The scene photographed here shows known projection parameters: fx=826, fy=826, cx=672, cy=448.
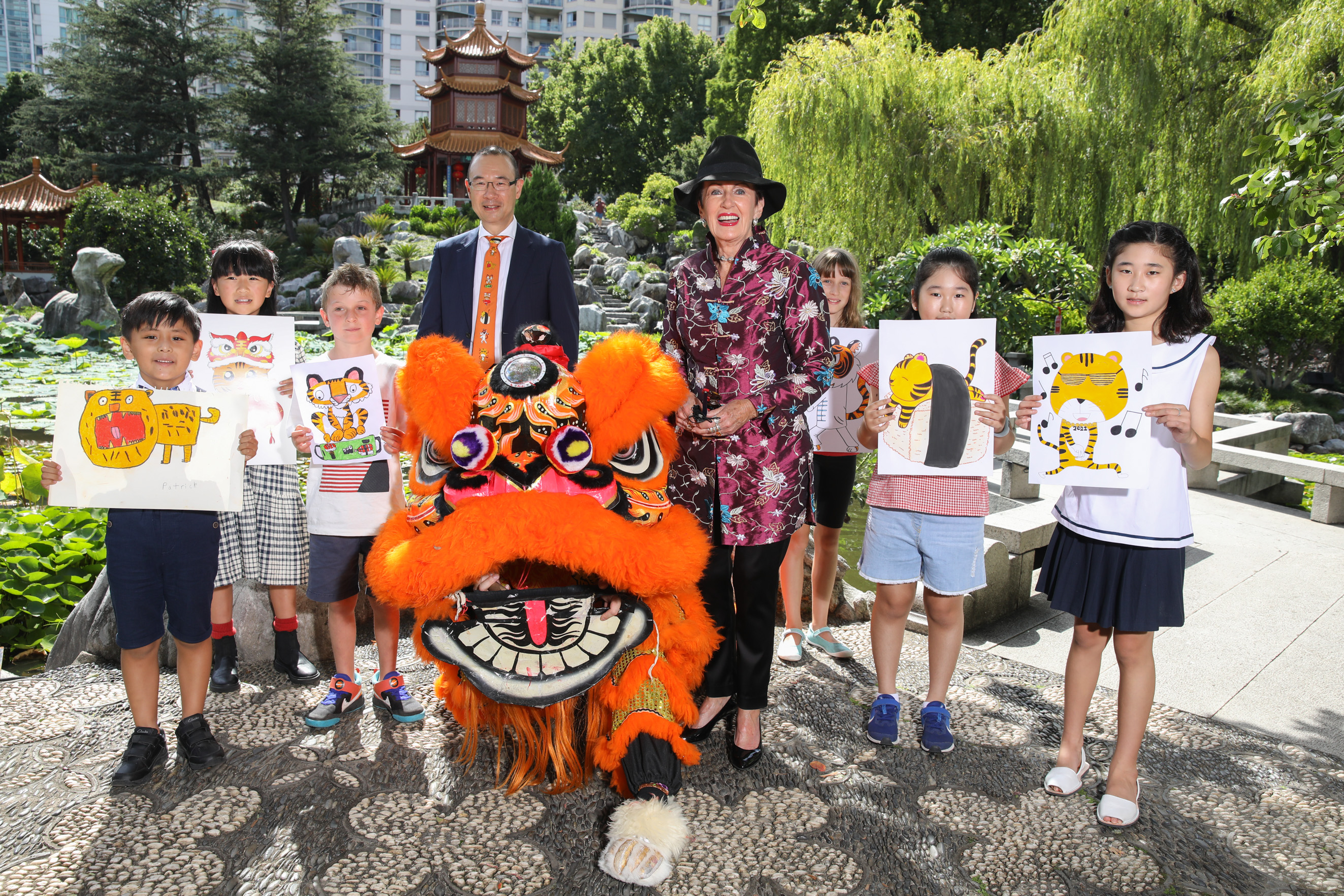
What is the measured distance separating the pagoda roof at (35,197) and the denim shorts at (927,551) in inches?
1040

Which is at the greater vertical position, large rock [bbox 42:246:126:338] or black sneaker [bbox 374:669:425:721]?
large rock [bbox 42:246:126:338]

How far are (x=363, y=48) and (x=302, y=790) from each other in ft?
228

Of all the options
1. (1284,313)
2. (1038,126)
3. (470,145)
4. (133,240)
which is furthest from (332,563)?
(470,145)

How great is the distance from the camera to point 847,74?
10750 mm

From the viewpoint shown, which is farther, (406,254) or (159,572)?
(406,254)

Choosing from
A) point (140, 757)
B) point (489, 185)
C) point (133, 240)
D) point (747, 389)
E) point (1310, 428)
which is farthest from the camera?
point (133, 240)

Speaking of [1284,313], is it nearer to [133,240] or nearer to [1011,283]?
[1011,283]

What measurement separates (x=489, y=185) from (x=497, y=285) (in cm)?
37

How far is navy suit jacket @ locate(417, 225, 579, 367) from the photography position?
3.19 metres

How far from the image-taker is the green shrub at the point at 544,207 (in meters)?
21.4

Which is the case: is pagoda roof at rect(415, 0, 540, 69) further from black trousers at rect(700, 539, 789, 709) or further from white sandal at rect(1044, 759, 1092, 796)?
white sandal at rect(1044, 759, 1092, 796)

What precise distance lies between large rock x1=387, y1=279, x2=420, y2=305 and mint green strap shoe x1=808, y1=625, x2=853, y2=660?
19.6m

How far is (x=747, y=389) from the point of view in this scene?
2.58 m

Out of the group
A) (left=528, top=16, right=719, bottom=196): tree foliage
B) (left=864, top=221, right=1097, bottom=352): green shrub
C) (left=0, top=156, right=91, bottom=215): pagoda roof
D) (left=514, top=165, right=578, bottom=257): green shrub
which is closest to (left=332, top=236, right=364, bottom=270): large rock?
(left=514, top=165, right=578, bottom=257): green shrub
